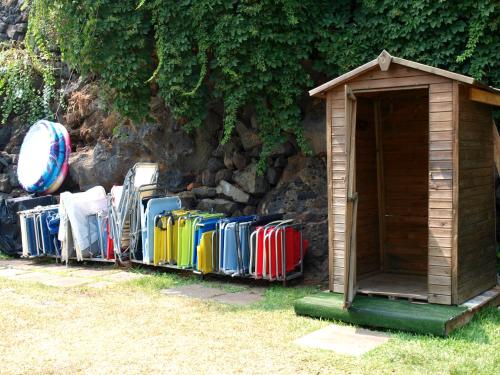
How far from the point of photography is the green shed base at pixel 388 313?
17.9 ft

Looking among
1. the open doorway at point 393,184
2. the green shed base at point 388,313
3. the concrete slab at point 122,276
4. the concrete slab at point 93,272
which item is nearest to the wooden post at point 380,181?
the open doorway at point 393,184

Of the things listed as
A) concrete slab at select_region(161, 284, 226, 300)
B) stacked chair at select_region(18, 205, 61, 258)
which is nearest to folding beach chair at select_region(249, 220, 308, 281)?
concrete slab at select_region(161, 284, 226, 300)

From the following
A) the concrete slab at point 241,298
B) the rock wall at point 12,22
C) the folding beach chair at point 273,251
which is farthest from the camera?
Answer: the rock wall at point 12,22

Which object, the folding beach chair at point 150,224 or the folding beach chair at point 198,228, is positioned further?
the folding beach chair at point 150,224

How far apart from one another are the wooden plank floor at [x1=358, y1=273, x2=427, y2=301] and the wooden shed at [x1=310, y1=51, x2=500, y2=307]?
1 cm

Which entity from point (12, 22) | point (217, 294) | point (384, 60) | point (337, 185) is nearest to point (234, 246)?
point (217, 294)

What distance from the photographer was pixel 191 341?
5.54 m

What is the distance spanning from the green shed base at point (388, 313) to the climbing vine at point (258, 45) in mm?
2682

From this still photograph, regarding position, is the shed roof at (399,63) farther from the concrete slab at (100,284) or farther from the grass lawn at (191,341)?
the concrete slab at (100,284)

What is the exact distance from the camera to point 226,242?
7781 millimetres

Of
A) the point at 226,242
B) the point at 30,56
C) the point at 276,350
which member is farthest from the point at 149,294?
the point at 30,56

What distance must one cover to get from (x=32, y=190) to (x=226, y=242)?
537 cm

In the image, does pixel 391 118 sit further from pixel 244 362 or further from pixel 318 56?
pixel 244 362

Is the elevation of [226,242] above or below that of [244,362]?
above
